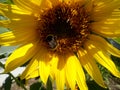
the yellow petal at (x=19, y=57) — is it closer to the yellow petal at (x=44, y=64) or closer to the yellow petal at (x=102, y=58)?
the yellow petal at (x=44, y=64)

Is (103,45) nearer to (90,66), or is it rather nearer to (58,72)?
(90,66)

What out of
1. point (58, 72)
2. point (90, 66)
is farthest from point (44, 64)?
point (90, 66)

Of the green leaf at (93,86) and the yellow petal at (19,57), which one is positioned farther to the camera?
the green leaf at (93,86)

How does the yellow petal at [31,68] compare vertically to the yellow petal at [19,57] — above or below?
below

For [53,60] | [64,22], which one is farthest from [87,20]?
[53,60]

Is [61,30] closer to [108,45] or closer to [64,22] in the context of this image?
[64,22]

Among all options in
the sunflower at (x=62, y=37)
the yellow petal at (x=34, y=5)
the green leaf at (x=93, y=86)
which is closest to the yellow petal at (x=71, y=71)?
the sunflower at (x=62, y=37)

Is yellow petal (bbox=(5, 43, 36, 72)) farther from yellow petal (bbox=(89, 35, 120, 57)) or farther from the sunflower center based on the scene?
yellow petal (bbox=(89, 35, 120, 57))

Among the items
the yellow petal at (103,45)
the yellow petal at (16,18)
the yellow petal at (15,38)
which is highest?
the yellow petal at (16,18)
